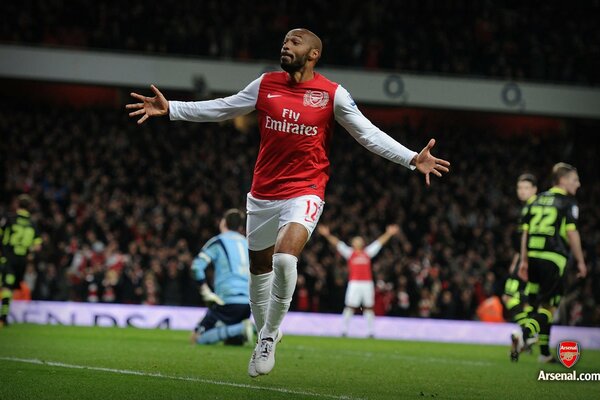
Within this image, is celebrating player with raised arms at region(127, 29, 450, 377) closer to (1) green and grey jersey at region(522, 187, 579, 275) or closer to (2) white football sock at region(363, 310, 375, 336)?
(1) green and grey jersey at region(522, 187, 579, 275)

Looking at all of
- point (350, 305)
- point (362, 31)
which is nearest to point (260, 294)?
point (350, 305)

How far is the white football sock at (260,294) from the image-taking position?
7.97 m

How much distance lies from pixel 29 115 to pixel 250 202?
20.7 m

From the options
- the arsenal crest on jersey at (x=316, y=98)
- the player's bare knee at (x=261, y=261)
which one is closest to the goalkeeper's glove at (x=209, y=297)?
the player's bare knee at (x=261, y=261)

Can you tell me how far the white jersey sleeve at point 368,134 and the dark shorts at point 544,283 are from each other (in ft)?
14.8

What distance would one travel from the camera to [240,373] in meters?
8.80

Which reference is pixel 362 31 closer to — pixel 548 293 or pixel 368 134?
pixel 548 293

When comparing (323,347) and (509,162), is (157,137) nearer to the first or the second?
(509,162)

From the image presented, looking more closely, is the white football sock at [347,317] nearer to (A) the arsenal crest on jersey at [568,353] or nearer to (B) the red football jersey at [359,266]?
(B) the red football jersey at [359,266]

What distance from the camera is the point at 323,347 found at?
47.9 ft

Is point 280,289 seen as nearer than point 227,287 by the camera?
Yes

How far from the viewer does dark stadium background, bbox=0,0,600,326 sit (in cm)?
2195

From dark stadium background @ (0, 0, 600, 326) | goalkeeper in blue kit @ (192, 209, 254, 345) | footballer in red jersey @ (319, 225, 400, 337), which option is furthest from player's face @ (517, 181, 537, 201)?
dark stadium background @ (0, 0, 600, 326)

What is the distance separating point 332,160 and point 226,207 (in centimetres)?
527
